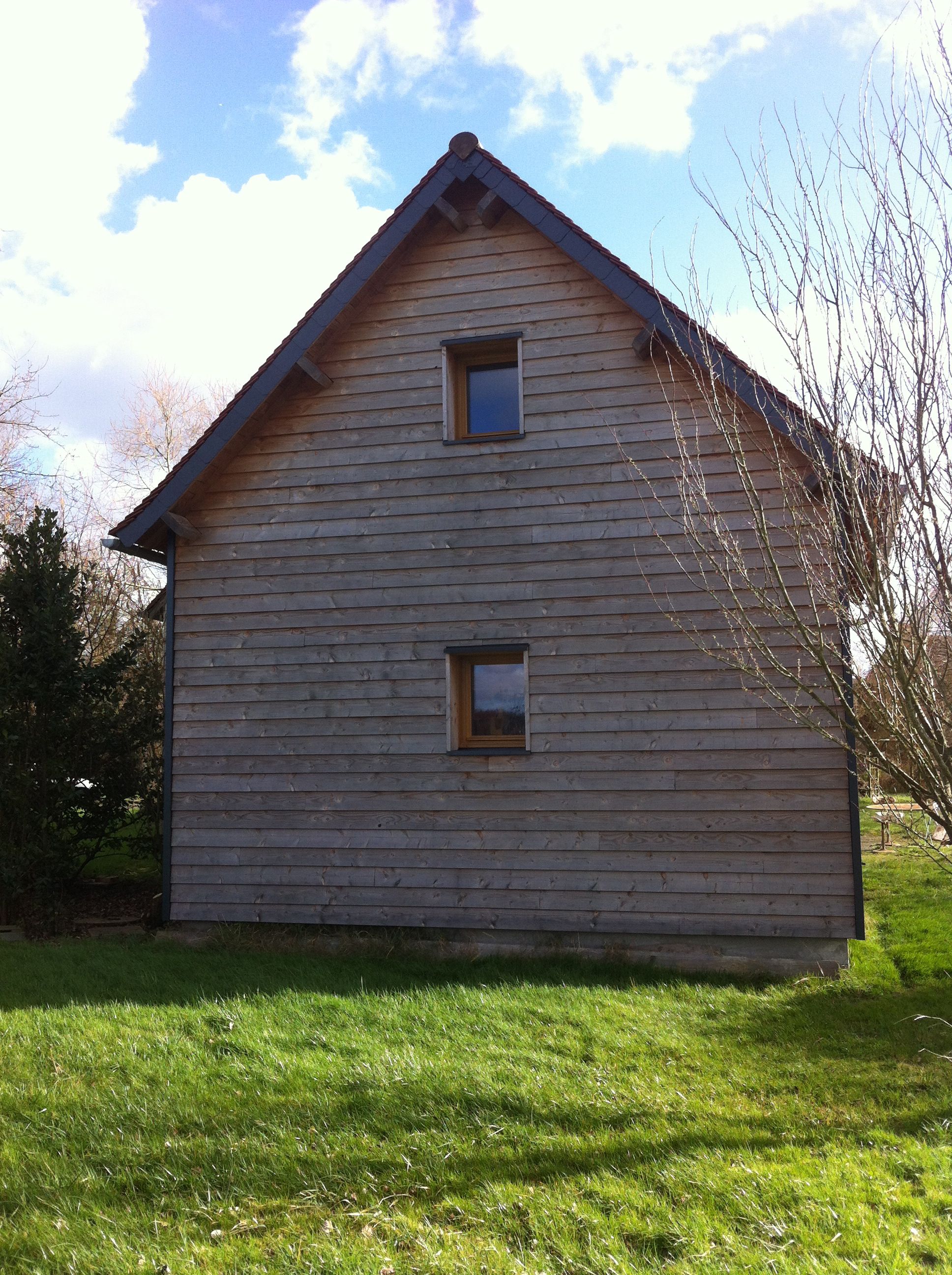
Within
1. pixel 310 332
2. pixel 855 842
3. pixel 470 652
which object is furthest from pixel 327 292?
pixel 855 842

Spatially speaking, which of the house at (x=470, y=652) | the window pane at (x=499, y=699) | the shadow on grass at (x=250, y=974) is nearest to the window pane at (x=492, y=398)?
the house at (x=470, y=652)

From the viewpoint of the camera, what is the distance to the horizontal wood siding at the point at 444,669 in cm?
→ 855

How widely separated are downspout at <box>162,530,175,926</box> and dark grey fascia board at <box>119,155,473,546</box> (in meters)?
0.84

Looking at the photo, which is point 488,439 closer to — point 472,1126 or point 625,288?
point 625,288

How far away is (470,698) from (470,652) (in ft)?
1.64

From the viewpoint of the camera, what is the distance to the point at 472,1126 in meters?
4.70

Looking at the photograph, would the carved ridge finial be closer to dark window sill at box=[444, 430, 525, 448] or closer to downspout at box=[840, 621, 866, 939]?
dark window sill at box=[444, 430, 525, 448]

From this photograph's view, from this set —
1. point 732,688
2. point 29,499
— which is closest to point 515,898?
point 732,688

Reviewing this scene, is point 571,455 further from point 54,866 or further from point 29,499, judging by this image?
point 29,499

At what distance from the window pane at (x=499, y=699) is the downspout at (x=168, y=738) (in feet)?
10.8

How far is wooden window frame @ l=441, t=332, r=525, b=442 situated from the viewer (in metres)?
9.47

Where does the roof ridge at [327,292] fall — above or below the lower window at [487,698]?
above

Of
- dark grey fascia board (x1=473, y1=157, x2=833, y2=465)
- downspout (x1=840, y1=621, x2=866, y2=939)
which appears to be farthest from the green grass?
dark grey fascia board (x1=473, y1=157, x2=833, y2=465)

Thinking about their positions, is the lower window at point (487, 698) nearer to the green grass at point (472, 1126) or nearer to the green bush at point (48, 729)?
the green grass at point (472, 1126)
